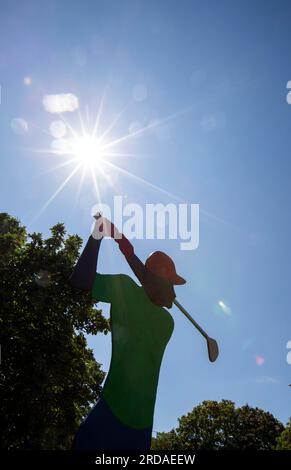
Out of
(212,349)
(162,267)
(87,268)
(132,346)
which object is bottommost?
(132,346)

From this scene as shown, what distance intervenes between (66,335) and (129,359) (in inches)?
384

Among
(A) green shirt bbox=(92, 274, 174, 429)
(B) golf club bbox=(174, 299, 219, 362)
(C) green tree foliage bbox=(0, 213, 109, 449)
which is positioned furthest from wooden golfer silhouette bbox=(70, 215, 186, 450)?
(C) green tree foliage bbox=(0, 213, 109, 449)

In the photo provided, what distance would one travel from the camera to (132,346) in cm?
332

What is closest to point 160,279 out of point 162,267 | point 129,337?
point 162,267

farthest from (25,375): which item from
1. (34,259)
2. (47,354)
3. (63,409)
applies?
(34,259)

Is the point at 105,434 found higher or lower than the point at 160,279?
lower

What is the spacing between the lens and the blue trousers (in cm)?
275

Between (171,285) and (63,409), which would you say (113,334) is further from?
(63,409)

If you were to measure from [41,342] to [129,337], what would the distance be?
9596 millimetres

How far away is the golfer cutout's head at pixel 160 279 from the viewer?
3.78 metres

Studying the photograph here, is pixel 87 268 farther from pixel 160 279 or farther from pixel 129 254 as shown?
pixel 160 279

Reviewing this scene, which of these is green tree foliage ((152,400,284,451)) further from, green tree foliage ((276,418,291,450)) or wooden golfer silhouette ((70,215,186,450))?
wooden golfer silhouette ((70,215,186,450))

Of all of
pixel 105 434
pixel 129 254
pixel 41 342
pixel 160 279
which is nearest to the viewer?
pixel 105 434

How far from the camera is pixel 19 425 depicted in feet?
36.4
